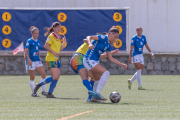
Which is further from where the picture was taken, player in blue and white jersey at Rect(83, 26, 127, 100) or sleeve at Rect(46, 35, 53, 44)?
sleeve at Rect(46, 35, 53, 44)

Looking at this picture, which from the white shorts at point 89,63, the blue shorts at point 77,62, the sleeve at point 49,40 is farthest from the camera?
the sleeve at point 49,40

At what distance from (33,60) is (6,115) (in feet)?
12.7

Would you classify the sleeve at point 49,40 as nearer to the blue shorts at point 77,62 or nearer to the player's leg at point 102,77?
the blue shorts at point 77,62

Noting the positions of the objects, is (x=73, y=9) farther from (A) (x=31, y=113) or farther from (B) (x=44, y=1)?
(A) (x=31, y=113)

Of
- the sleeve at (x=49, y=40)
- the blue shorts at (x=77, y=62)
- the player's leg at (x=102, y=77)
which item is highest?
the sleeve at (x=49, y=40)

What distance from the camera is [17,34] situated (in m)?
19.8

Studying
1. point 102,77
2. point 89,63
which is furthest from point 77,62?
point 102,77

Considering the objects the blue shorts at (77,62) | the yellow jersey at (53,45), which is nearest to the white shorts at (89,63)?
the blue shorts at (77,62)

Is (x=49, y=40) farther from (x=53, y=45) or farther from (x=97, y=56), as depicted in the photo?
(x=97, y=56)

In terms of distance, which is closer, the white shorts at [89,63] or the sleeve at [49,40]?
the white shorts at [89,63]

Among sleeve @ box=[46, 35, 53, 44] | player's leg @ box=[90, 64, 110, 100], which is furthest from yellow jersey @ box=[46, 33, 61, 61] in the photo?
player's leg @ box=[90, 64, 110, 100]

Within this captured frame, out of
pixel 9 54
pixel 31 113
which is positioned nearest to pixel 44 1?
pixel 9 54

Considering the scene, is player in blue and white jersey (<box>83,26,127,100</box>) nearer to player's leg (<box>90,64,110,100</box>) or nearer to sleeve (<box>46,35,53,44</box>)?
player's leg (<box>90,64,110,100</box>)

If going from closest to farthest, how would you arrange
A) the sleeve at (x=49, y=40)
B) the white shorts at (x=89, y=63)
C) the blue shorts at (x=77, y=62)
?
the white shorts at (x=89, y=63), the blue shorts at (x=77, y=62), the sleeve at (x=49, y=40)
